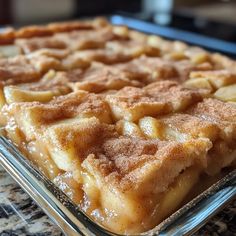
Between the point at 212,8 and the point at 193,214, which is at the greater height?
the point at 193,214

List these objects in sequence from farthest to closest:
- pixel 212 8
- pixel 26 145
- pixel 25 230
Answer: pixel 212 8 < pixel 26 145 < pixel 25 230

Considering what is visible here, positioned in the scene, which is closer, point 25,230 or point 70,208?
point 70,208

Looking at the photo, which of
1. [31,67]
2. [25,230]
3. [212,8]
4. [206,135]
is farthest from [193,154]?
[212,8]

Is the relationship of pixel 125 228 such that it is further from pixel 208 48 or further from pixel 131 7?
pixel 131 7

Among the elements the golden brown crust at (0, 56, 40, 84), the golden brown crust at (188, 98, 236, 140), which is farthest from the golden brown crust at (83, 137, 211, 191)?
the golden brown crust at (0, 56, 40, 84)

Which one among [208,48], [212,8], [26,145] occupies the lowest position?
[212,8]

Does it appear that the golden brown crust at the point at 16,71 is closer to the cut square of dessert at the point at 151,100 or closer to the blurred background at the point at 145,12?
the cut square of dessert at the point at 151,100

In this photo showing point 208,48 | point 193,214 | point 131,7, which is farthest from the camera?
point 131,7

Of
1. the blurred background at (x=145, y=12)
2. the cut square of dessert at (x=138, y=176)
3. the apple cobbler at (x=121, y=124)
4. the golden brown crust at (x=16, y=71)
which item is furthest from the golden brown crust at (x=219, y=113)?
the blurred background at (x=145, y=12)
